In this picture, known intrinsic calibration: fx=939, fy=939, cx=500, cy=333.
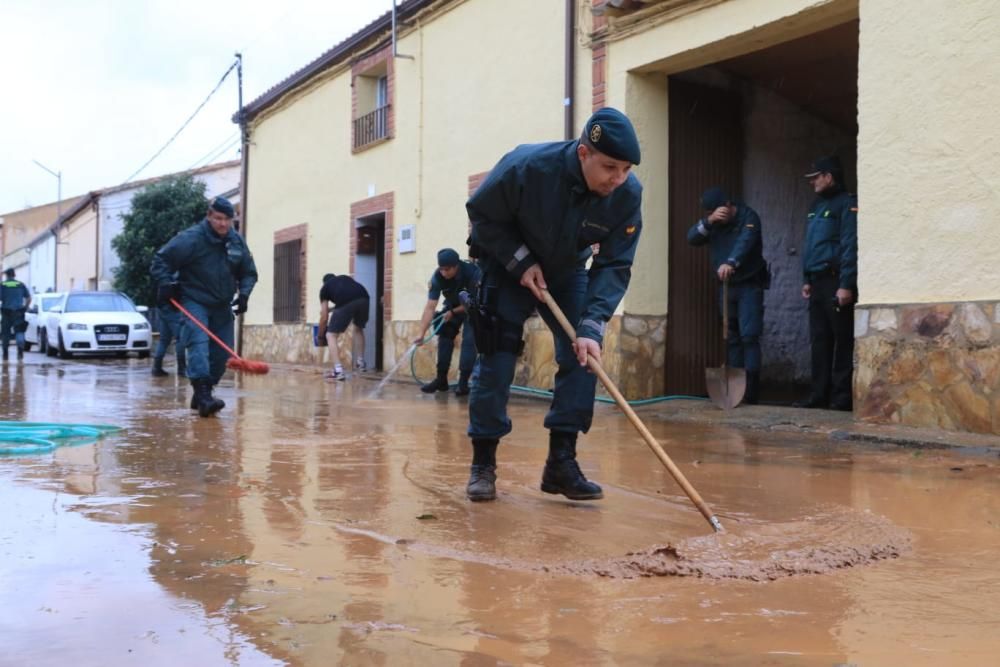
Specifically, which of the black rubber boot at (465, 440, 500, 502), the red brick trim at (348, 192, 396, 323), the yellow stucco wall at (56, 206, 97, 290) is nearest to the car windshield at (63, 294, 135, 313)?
the red brick trim at (348, 192, 396, 323)

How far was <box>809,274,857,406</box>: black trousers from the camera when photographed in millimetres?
7062

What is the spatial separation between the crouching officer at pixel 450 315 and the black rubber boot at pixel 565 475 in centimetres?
496

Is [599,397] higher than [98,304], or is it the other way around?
[98,304]

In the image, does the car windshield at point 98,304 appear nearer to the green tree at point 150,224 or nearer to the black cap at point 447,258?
the green tree at point 150,224

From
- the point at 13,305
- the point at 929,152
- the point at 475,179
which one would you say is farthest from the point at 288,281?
the point at 929,152

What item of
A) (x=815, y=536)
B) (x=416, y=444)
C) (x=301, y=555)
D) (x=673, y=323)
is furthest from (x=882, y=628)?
(x=673, y=323)

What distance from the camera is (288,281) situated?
15680 mm

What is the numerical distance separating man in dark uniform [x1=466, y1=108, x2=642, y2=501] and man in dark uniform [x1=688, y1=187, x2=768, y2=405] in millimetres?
4185

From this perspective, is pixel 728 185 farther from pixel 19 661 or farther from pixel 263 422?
pixel 19 661

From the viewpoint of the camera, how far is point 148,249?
2633 centimetres

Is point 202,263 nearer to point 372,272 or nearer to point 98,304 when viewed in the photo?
point 372,272

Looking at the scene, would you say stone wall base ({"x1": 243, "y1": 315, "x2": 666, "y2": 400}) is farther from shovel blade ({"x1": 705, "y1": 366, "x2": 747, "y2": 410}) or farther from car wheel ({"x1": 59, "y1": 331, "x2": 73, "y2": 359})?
car wheel ({"x1": 59, "y1": 331, "x2": 73, "y2": 359})

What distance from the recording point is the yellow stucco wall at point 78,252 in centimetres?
3731

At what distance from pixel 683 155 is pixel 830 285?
2.23 metres
